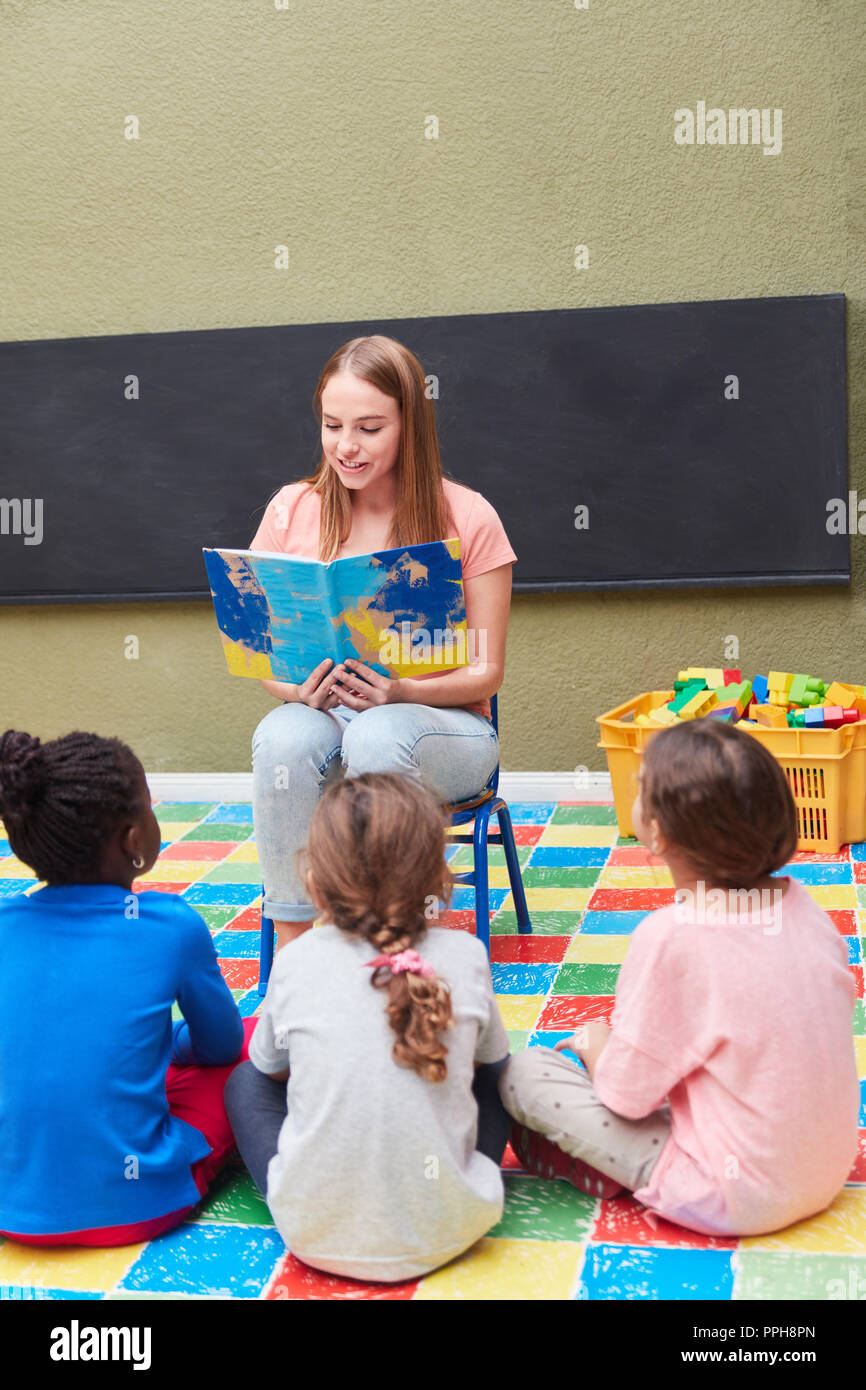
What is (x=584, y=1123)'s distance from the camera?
1627 mm

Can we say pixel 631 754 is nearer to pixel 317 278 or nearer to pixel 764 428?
pixel 764 428

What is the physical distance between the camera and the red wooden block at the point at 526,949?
261cm

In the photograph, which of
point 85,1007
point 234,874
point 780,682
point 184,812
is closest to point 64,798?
point 85,1007

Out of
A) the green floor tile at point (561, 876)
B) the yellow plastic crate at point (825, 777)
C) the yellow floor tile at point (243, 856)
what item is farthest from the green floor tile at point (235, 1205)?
the yellow plastic crate at point (825, 777)

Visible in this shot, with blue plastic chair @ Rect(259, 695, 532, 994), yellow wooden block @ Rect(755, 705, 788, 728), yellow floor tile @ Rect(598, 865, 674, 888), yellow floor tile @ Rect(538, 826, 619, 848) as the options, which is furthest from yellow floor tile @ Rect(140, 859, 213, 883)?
yellow wooden block @ Rect(755, 705, 788, 728)

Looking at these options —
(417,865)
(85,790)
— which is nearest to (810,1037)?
(417,865)

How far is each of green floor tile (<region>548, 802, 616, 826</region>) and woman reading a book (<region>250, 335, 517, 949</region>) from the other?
1.06 meters

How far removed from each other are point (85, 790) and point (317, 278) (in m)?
2.50

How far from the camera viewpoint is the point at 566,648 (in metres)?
3.79

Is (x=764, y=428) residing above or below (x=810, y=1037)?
above

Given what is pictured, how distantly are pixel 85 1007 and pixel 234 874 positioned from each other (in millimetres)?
1666

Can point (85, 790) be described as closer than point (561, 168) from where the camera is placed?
Yes

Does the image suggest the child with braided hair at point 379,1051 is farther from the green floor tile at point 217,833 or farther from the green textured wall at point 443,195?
the green textured wall at point 443,195

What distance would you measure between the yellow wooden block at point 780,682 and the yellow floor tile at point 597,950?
37.4 inches
